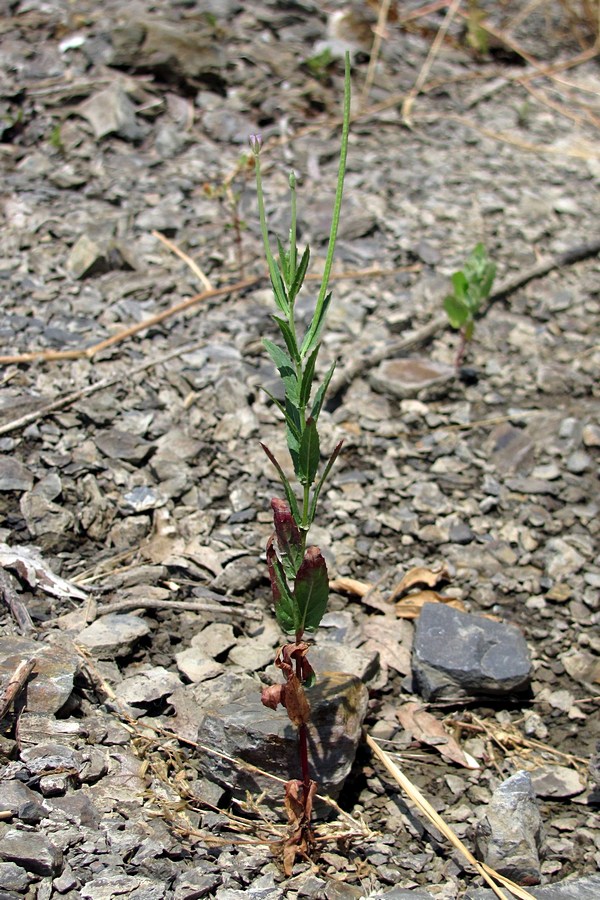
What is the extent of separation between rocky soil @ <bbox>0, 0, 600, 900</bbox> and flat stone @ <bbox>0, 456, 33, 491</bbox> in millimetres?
10

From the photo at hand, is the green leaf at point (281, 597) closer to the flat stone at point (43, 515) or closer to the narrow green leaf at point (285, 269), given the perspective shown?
the narrow green leaf at point (285, 269)

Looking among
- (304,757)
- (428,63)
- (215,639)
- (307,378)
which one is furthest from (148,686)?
(428,63)

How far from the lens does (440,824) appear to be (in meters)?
2.07

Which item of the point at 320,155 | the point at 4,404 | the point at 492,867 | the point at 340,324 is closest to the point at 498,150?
the point at 320,155

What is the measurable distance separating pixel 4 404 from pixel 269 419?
92 cm

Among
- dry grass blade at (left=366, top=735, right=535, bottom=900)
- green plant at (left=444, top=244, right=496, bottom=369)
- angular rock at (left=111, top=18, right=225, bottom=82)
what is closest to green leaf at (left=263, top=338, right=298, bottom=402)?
dry grass blade at (left=366, top=735, right=535, bottom=900)

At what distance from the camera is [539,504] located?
10.1 feet

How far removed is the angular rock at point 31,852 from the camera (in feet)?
5.58

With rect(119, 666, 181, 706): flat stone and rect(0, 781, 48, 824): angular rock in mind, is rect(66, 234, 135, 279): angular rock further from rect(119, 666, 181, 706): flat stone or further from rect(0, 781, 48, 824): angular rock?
rect(0, 781, 48, 824): angular rock

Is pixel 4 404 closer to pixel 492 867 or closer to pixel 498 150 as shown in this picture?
pixel 492 867

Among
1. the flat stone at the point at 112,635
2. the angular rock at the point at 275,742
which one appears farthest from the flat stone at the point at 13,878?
the flat stone at the point at 112,635

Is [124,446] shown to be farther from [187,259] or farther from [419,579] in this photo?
[187,259]

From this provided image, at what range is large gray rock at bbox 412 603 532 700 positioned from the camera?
2.41 meters

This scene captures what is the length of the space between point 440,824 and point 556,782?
1.26 feet
